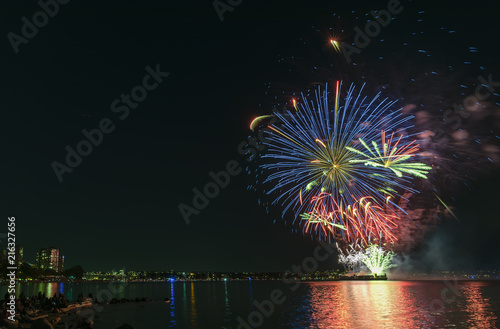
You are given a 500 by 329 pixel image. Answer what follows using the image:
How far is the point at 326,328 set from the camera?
111ft

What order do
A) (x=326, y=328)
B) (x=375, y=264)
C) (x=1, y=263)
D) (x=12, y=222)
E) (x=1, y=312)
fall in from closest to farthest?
1. (x=12, y=222)
2. (x=1, y=312)
3. (x=326, y=328)
4. (x=375, y=264)
5. (x=1, y=263)

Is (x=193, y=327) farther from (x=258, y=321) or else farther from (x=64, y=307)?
(x=64, y=307)

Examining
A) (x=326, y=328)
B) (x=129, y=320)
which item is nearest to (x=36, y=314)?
(x=129, y=320)

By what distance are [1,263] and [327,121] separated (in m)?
191

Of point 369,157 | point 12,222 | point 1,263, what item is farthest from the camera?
point 1,263

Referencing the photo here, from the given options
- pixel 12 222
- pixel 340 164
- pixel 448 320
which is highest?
pixel 340 164

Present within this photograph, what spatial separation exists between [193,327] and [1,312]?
50.4 feet

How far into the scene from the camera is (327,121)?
115 ft

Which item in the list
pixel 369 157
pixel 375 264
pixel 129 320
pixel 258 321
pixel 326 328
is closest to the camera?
pixel 326 328

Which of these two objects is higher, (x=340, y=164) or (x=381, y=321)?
(x=340, y=164)

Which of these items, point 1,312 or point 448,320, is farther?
point 448,320

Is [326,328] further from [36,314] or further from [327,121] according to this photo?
[36,314]

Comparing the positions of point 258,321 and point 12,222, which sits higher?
point 12,222

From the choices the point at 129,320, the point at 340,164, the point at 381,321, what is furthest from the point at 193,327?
the point at 340,164
